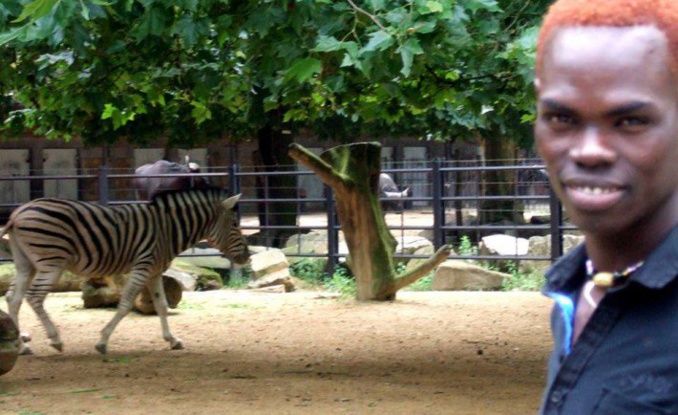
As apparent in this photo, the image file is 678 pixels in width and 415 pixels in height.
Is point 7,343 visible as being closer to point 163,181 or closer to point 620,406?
point 620,406

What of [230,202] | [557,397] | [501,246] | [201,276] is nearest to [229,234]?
[230,202]

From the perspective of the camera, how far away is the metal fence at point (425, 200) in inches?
575

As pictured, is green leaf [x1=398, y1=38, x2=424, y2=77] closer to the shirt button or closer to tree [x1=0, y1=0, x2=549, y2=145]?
tree [x1=0, y1=0, x2=549, y2=145]

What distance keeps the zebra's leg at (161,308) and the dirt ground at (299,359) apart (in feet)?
0.50

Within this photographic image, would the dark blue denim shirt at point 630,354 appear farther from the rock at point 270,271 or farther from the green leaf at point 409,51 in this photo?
the rock at point 270,271

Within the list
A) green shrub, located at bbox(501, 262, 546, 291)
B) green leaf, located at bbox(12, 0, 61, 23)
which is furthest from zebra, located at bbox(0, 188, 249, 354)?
green shrub, located at bbox(501, 262, 546, 291)

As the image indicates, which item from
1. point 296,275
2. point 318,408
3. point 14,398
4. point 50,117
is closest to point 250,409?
point 318,408

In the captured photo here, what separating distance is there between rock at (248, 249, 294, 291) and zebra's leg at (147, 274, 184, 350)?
4.64 meters

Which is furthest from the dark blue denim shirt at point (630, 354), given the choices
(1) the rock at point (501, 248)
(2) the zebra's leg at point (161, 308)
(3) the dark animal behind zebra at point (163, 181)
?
(3) the dark animal behind zebra at point (163, 181)

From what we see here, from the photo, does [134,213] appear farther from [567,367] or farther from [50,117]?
[567,367]

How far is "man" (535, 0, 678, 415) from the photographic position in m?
1.13

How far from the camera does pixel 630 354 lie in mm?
1170

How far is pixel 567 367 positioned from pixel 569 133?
269mm

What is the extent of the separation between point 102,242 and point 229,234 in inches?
57.6
